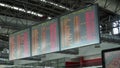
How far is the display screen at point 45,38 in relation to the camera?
632cm

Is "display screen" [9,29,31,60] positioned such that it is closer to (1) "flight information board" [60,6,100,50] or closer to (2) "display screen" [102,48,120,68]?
(1) "flight information board" [60,6,100,50]

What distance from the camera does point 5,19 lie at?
14102 millimetres

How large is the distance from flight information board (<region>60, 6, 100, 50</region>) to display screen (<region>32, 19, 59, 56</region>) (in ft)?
0.87

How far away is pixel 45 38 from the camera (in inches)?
262

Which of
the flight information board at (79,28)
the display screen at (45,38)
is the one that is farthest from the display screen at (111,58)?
the display screen at (45,38)

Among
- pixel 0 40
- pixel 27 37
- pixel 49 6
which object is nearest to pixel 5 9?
pixel 49 6

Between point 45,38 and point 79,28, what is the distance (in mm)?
1346

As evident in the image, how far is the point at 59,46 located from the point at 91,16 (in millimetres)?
1276

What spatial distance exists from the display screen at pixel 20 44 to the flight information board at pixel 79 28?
1.57 m

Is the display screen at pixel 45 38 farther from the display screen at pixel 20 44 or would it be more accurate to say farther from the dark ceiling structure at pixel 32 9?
the dark ceiling structure at pixel 32 9

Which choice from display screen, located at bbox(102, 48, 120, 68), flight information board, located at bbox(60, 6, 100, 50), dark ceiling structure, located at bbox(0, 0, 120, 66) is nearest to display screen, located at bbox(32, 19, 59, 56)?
flight information board, located at bbox(60, 6, 100, 50)

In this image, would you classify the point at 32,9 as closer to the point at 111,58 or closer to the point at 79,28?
the point at 79,28

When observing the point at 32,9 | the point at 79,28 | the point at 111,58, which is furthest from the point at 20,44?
the point at 32,9

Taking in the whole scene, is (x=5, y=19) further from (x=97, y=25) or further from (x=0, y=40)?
(x=97, y=25)
